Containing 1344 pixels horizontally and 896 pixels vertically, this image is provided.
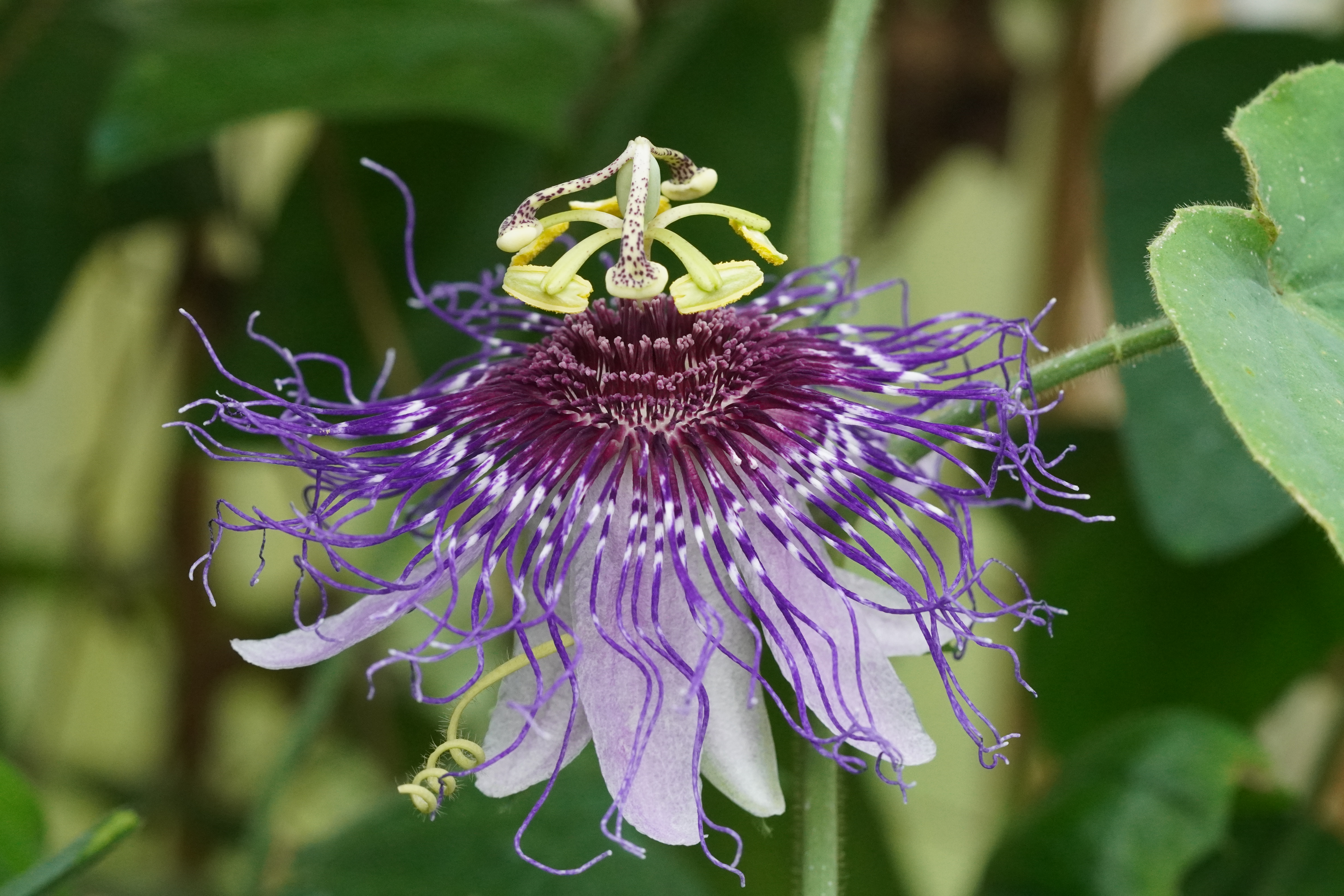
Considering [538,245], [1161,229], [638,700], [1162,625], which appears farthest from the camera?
[1162,625]

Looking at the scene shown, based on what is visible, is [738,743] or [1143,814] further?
[1143,814]

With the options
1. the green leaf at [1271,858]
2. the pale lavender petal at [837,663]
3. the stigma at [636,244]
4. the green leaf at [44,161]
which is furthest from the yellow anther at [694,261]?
the green leaf at [44,161]

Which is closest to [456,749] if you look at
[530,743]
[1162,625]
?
[530,743]

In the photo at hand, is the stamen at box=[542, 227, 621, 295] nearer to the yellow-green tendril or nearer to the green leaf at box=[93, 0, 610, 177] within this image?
the yellow-green tendril

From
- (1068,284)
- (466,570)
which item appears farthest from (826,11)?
(466,570)

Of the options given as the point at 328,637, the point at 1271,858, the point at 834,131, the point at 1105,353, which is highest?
the point at 834,131

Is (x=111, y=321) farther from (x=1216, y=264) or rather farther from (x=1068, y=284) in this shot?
(x=1216, y=264)

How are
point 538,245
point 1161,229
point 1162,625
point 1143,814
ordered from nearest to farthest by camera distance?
1. point 538,245
2. point 1143,814
3. point 1161,229
4. point 1162,625

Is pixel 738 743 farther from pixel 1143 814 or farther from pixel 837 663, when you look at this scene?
pixel 1143 814
